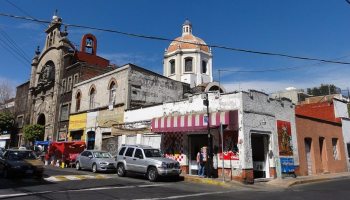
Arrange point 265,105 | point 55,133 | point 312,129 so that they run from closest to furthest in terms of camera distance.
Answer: point 265,105
point 312,129
point 55,133

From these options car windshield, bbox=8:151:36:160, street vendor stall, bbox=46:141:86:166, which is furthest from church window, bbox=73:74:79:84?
car windshield, bbox=8:151:36:160

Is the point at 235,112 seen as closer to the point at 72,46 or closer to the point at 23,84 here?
the point at 72,46

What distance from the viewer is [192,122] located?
21750 millimetres

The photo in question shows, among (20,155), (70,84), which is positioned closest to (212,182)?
(20,155)

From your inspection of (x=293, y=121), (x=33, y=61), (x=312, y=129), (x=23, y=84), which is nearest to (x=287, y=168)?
(x=293, y=121)

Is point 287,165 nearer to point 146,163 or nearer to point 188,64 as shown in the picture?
point 146,163

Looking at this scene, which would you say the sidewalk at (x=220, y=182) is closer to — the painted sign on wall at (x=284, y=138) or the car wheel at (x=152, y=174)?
the car wheel at (x=152, y=174)

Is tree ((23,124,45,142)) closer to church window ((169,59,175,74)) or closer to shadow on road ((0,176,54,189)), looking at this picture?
church window ((169,59,175,74))

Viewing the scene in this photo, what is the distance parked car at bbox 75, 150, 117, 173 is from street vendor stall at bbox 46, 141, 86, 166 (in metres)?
4.01

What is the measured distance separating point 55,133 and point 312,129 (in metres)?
28.2

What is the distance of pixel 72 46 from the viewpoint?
4369 cm

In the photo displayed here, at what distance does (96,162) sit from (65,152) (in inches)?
311

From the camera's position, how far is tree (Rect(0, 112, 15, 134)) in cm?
5128

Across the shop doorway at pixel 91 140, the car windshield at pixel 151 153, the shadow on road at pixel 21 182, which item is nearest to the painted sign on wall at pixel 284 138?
the car windshield at pixel 151 153
